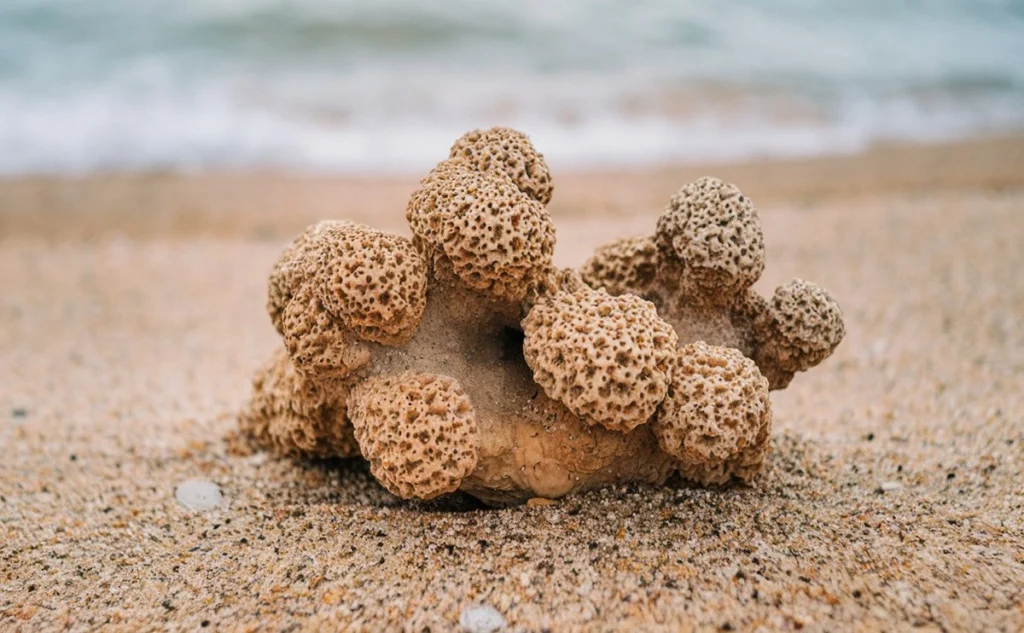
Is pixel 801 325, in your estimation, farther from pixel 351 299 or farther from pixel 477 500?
pixel 351 299

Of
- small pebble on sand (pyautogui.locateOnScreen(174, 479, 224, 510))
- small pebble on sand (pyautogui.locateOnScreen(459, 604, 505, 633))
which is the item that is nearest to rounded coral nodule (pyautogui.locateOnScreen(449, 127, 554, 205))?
small pebble on sand (pyautogui.locateOnScreen(459, 604, 505, 633))

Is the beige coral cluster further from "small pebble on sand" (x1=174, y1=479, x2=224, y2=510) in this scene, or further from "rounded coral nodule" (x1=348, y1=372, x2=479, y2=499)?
"small pebble on sand" (x1=174, y1=479, x2=224, y2=510)

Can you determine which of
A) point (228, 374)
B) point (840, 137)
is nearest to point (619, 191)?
point (840, 137)

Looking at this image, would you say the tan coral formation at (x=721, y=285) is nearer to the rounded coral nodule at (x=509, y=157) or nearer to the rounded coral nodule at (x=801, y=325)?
the rounded coral nodule at (x=801, y=325)

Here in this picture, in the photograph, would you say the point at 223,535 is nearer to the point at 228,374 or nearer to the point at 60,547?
the point at 60,547

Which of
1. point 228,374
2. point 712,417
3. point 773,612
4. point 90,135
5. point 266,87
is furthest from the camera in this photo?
point 266,87

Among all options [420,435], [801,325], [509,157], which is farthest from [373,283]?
[801,325]
